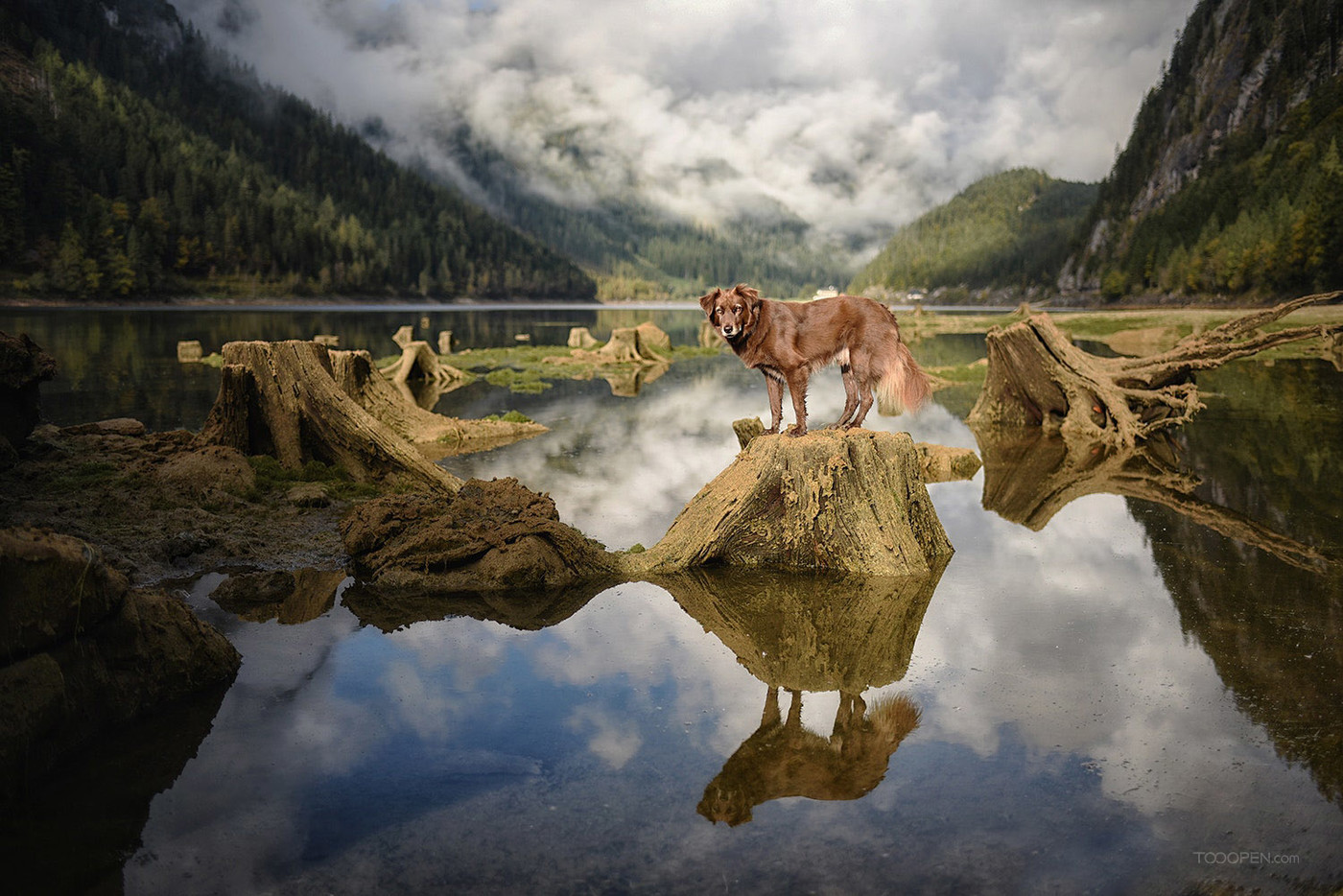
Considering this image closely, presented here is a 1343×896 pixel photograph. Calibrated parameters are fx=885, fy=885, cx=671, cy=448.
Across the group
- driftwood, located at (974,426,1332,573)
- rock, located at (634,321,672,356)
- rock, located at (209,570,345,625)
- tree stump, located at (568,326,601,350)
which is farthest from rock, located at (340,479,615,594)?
tree stump, located at (568,326,601,350)

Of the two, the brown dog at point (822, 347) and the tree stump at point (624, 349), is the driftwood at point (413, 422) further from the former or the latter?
Answer: the tree stump at point (624, 349)

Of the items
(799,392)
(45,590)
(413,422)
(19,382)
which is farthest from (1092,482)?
(19,382)

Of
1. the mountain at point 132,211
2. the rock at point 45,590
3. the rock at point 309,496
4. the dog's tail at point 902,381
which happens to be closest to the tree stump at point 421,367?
the rock at point 309,496

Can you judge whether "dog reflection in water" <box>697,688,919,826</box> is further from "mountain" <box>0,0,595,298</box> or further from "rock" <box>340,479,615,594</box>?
"mountain" <box>0,0,595,298</box>

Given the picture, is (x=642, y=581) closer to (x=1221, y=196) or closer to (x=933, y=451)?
(x=933, y=451)

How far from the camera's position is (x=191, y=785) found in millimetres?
5328

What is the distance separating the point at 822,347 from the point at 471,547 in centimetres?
447

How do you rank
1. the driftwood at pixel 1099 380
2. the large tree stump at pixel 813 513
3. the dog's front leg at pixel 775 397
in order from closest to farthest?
the large tree stump at pixel 813 513 → the dog's front leg at pixel 775 397 → the driftwood at pixel 1099 380

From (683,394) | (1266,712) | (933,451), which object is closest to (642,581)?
(1266,712)

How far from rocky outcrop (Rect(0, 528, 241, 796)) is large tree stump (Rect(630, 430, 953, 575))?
15.3ft

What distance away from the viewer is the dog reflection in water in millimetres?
5277

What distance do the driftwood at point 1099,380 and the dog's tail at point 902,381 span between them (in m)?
10.2

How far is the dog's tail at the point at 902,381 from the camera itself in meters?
10.4

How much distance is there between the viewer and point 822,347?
397 inches
